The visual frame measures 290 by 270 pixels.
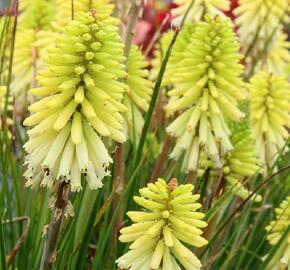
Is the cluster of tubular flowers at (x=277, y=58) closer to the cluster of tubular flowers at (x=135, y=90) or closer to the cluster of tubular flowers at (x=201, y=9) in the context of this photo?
the cluster of tubular flowers at (x=201, y=9)

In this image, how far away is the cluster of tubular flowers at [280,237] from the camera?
2.31 meters

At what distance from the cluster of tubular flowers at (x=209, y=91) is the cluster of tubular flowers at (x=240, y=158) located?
0.06 metres

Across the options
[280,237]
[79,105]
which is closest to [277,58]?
[280,237]

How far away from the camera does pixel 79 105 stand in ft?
6.11

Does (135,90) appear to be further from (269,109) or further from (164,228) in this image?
(164,228)

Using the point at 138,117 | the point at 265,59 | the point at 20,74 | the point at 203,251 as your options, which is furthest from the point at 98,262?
the point at 265,59

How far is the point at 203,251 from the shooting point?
2.27 metres

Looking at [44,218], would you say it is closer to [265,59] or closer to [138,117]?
[138,117]

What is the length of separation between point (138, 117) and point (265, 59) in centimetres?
134

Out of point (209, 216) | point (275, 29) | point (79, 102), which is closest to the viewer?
point (79, 102)

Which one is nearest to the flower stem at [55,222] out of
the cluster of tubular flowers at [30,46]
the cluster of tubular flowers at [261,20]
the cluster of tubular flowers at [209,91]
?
the cluster of tubular flowers at [209,91]

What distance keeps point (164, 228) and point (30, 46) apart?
6.33 feet

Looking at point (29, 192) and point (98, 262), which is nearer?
point (98, 262)

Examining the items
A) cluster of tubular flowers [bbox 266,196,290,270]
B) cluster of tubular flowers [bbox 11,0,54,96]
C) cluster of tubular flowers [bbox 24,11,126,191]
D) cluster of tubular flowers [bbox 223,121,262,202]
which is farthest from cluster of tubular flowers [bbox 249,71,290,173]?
cluster of tubular flowers [bbox 24,11,126,191]
